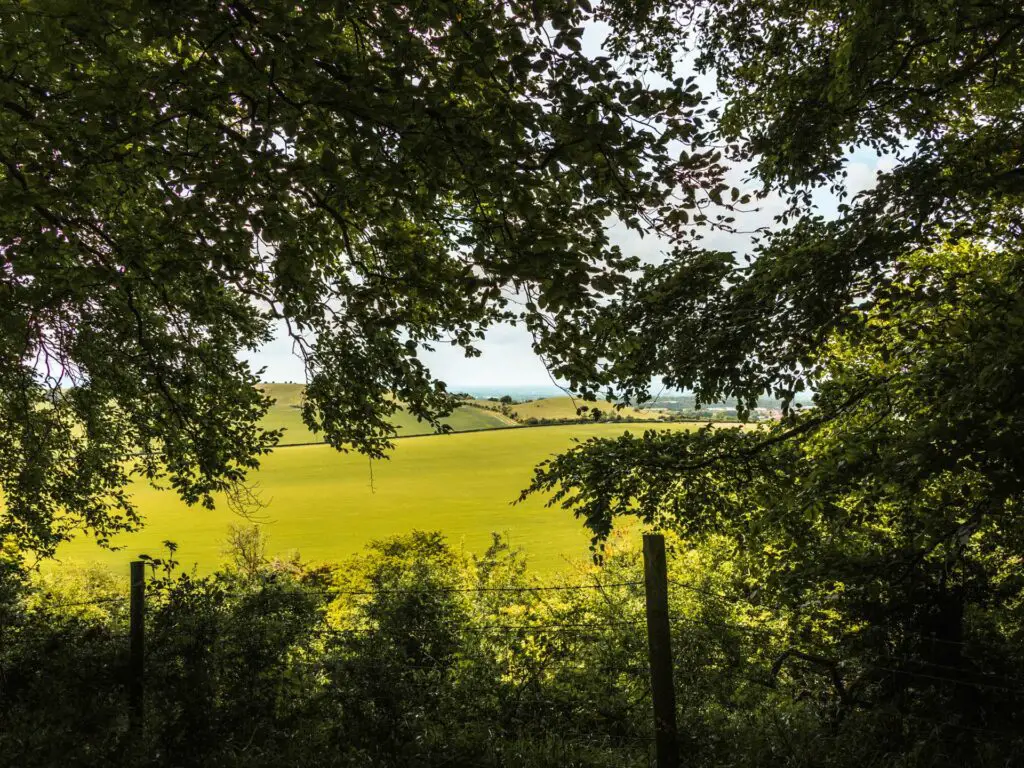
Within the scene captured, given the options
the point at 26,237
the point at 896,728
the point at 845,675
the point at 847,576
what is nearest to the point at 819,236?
the point at 847,576

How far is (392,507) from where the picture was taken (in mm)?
47625

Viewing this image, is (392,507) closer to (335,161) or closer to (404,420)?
(404,420)

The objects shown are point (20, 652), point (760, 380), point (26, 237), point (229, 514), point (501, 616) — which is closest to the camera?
point (26, 237)

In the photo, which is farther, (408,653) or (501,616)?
(501,616)

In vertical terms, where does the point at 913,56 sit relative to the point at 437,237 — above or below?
above

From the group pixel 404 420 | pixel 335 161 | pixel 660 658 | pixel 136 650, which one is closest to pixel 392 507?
pixel 404 420

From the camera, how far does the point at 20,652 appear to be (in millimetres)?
5598

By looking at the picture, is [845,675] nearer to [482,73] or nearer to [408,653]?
[408,653]

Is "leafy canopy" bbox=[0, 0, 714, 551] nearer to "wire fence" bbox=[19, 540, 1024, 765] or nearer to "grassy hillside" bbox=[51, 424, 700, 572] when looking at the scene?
"wire fence" bbox=[19, 540, 1024, 765]

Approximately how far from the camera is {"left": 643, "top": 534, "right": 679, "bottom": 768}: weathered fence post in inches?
173

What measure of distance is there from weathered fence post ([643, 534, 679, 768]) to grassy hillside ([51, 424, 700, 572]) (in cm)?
2385

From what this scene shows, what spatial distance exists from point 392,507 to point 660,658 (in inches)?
1795

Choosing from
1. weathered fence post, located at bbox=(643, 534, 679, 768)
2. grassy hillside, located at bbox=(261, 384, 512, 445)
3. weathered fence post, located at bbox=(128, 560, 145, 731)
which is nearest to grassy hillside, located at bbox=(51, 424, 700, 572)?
grassy hillside, located at bbox=(261, 384, 512, 445)

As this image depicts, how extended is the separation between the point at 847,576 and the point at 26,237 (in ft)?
22.4
